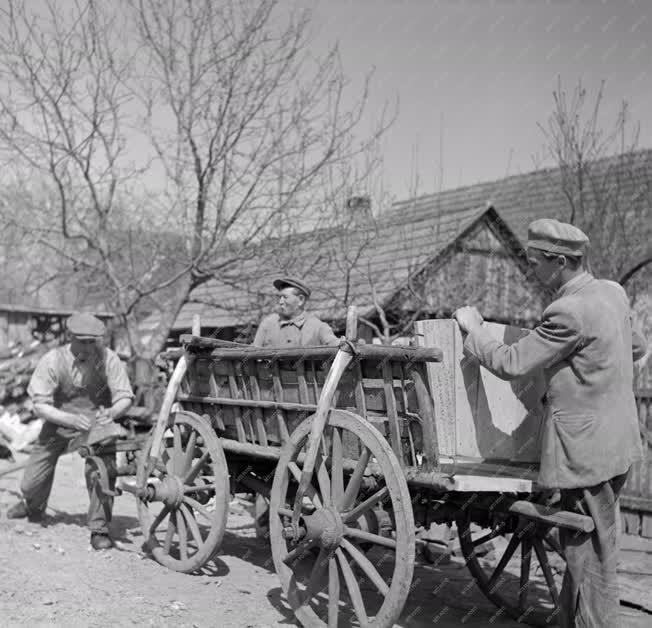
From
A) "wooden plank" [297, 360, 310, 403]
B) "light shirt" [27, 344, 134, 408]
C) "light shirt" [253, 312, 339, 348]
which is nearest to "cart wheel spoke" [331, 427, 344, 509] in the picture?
"wooden plank" [297, 360, 310, 403]

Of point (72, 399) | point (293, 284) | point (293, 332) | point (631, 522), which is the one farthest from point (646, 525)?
point (72, 399)

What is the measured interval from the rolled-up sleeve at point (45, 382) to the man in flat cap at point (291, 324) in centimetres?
160

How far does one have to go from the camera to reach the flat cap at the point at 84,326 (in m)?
5.50

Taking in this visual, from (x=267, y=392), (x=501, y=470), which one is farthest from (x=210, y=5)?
(x=501, y=470)

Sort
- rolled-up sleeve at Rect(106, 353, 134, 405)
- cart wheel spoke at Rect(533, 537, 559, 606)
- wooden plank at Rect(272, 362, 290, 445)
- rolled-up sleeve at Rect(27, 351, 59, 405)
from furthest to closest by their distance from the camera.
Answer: rolled-up sleeve at Rect(106, 353, 134, 405)
rolled-up sleeve at Rect(27, 351, 59, 405)
cart wheel spoke at Rect(533, 537, 559, 606)
wooden plank at Rect(272, 362, 290, 445)

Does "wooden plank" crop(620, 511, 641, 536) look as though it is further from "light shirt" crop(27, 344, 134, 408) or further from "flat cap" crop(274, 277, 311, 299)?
"light shirt" crop(27, 344, 134, 408)

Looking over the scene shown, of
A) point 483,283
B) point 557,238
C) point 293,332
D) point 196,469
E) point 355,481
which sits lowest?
point 196,469

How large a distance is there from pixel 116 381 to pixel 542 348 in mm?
3666

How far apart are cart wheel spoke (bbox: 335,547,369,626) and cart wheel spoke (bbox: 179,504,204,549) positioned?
1.40m

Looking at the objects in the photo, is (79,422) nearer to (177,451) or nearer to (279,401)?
(177,451)

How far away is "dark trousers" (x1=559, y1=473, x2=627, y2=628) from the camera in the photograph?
3268 mm

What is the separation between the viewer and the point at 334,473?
3826 mm

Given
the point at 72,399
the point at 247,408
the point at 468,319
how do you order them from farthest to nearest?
the point at 72,399
the point at 247,408
the point at 468,319

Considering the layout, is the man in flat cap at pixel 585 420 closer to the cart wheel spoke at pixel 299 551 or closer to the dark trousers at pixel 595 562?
the dark trousers at pixel 595 562
